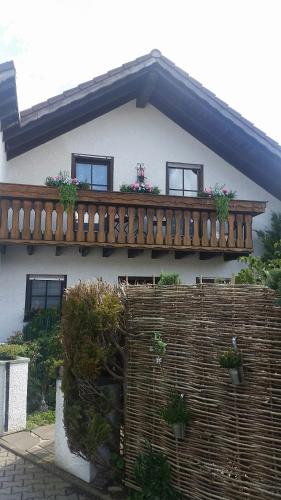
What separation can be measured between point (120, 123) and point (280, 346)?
32.6 feet

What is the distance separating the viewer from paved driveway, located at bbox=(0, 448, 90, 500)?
447cm

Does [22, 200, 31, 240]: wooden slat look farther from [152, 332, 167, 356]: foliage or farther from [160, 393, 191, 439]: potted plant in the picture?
[160, 393, 191, 439]: potted plant

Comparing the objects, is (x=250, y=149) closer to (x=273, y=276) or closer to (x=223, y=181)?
(x=223, y=181)

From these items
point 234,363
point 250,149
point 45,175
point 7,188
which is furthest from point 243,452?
point 250,149

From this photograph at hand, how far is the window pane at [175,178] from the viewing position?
12.1 m

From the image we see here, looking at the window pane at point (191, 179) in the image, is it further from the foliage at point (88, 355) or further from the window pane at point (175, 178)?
the foliage at point (88, 355)

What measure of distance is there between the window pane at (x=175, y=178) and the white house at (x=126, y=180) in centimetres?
3

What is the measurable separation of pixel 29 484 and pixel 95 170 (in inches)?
326

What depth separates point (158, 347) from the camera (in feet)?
13.5

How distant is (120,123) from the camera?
39.5 feet

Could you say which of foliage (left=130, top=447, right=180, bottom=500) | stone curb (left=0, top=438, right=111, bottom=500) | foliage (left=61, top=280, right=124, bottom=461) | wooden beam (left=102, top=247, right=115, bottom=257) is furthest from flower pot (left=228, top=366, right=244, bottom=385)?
wooden beam (left=102, top=247, right=115, bottom=257)

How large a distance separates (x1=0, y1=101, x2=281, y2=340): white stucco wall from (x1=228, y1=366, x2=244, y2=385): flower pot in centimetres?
759

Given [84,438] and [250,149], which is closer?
[84,438]

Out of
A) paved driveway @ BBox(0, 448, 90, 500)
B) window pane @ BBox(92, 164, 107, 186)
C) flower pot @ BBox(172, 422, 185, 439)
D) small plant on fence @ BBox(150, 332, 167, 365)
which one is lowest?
paved driveway @ BBox(0, 448, 90, 500)
